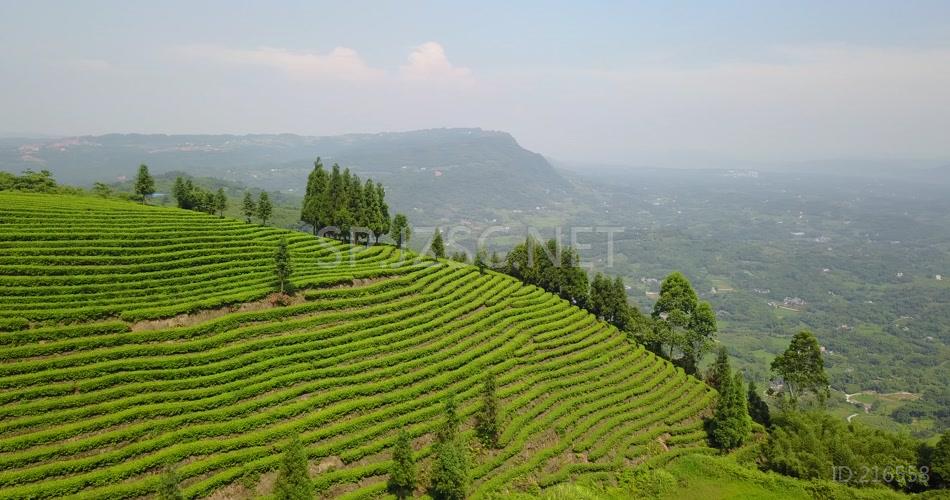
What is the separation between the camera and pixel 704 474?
1156 inches

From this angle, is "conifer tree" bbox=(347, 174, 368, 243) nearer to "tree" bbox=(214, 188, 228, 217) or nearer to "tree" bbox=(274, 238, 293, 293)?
"tree" bbox=(214, 188, 228, 217)

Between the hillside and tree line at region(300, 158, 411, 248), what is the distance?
904 centimetres

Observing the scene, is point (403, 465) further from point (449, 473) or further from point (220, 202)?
point (220, 202)

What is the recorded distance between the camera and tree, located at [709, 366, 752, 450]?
105 ft

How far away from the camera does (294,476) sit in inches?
747

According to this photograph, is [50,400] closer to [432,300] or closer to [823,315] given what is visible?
[432,300]

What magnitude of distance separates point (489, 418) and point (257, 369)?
13062 mm

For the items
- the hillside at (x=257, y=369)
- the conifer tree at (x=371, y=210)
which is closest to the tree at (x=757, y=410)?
the hillside at (x=257, y=369)

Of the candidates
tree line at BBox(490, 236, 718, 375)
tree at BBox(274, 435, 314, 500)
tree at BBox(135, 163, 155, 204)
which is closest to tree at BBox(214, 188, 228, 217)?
tree at BBox(135, 163, 155, 204)

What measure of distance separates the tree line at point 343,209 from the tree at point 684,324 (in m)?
28.3

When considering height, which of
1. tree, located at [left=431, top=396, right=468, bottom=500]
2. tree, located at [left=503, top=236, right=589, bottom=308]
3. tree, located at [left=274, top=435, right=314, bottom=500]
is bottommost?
tree, located at [left=431, top=396, right=468, bottom=500]

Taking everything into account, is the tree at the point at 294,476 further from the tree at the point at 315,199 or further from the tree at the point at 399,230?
the tree at the point at 315,199

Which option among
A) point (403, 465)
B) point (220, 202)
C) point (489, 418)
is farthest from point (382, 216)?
point (403, 465)

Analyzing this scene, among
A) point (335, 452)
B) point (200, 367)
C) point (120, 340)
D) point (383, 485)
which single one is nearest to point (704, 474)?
point (383, 485)
